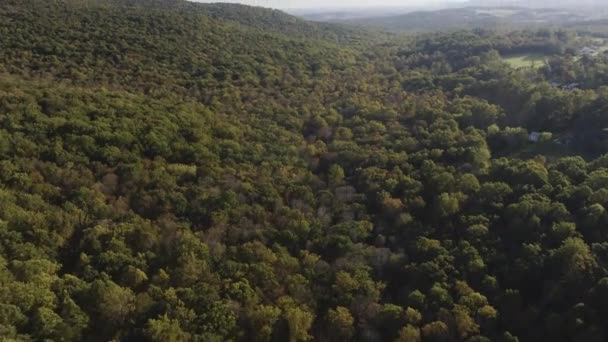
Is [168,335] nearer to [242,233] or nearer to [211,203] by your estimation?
[242,233]

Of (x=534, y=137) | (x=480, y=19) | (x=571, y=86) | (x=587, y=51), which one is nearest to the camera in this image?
(x=534, y=137)

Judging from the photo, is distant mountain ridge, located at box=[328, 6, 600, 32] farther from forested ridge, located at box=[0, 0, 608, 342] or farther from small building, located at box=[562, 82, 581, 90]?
forested ridge, located at box=[0, 0, 608, 342]

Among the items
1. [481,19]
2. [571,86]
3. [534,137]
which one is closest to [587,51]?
[571,86]

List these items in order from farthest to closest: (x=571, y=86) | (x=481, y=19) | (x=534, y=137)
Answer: (x=481, y=19), (x=571, y=86), (x=534, y=137)

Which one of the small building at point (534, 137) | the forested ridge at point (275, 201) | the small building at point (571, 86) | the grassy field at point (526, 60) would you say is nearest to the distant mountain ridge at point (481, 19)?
the grassy field at point (526, 60)

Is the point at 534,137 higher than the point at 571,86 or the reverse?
the reverse

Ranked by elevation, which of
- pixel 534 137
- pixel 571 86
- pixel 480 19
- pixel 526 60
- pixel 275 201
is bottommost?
pixel 275 201

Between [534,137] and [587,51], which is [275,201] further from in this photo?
[587,51]

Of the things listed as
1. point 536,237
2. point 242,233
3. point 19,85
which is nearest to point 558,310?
point 536,237
